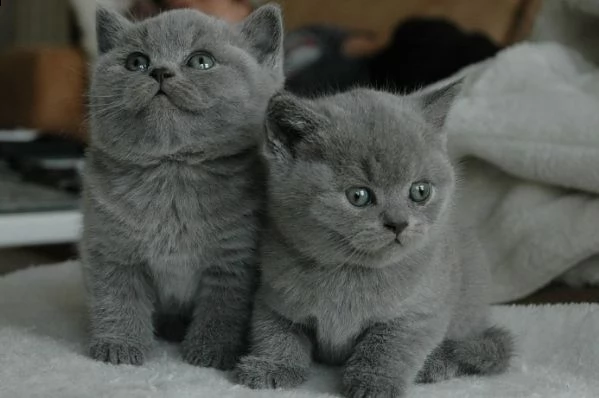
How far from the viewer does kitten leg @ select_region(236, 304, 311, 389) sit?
1099 millimetres

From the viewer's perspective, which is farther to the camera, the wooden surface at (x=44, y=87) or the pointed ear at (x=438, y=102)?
the wooden surface at (x=44, y=87)

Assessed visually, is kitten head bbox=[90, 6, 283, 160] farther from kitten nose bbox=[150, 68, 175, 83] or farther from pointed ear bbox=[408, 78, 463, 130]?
pointed ear bbox=[408, 78, 463, 130]

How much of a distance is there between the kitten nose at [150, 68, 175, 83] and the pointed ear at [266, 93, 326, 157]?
16 cm

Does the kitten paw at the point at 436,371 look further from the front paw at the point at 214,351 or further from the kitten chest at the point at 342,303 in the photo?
the front paw at the point at 214,351

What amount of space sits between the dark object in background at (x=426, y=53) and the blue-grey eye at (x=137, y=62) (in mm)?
1116

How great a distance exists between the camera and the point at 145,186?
1.17 m

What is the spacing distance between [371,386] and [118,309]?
399 mm

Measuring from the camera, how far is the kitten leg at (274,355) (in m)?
1.10

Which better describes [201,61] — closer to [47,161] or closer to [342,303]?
[342,303]

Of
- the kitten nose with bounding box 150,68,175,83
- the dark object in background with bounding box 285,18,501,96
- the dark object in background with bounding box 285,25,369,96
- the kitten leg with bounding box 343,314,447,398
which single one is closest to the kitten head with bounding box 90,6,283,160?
the kitten nose with bounding box 150,68,175,83

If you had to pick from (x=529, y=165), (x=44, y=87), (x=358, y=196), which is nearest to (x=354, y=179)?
(x=358, y=196)

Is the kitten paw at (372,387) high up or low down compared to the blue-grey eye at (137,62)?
down

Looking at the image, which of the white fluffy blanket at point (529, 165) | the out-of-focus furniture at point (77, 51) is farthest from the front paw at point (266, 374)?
the out-of-focus furniture at point (77, 51)

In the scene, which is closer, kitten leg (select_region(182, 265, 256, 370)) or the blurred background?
kitten leg (select_region(182, 265, 256, 370))
